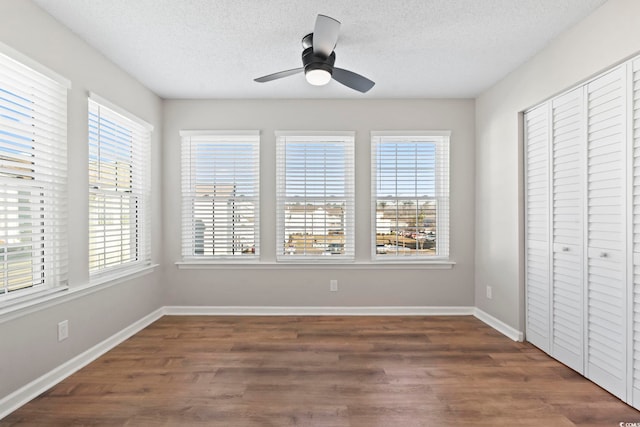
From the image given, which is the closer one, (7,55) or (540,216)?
(7,55)

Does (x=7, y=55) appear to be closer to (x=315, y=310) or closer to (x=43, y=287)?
(x=43, y=287)

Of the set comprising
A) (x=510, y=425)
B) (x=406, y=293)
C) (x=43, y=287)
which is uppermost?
(x=43, y=287)

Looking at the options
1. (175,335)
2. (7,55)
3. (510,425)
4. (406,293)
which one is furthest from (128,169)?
(510,425)

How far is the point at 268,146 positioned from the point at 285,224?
0.94 metres

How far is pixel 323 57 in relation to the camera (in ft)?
7.74

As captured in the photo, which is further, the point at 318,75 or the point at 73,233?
the point at 73,233

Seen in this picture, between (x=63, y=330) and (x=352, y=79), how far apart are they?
2867 millimetres

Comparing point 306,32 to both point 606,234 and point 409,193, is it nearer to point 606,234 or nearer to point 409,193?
point 409,193

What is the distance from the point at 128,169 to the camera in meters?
3.29

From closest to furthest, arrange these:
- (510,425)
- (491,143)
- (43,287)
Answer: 1. (510,425)
2. (43,287)
3. (491,143)

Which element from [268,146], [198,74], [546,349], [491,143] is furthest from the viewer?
[268,146]

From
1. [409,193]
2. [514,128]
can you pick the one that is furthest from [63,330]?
[514,128]

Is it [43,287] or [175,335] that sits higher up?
[43,287]

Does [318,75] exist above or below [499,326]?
above
